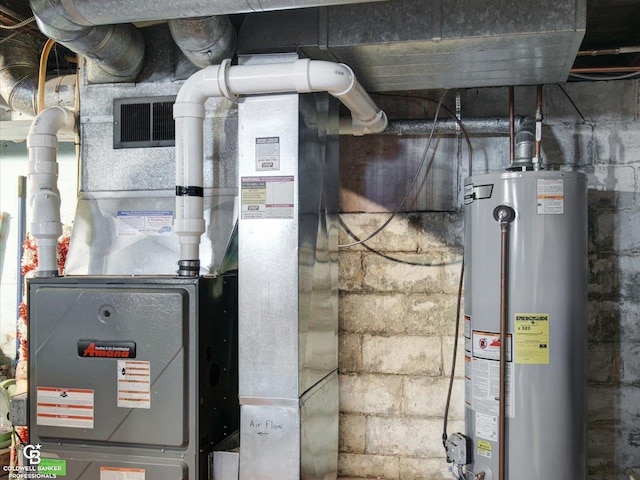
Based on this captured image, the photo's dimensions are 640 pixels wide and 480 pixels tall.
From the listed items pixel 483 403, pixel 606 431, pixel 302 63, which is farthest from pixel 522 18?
pixel 606 431

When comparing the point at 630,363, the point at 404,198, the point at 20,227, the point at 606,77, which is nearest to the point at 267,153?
the point at 404,198

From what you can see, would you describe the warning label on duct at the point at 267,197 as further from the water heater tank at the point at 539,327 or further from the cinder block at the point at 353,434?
the cinder block at the point at 353,434

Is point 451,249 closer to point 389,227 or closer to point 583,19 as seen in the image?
point 389,227

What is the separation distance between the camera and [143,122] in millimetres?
2377

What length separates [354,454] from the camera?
8.85 ft

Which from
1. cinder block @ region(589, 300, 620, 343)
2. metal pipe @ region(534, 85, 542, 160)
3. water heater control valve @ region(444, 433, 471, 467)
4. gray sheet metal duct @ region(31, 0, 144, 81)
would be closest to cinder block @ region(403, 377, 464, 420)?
water heater control valve @ region(444, 433, 471, 467)

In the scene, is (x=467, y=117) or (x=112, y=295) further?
(x=467, y=117)

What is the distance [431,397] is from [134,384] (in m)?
1.35

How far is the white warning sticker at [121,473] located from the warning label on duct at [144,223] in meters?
0.88

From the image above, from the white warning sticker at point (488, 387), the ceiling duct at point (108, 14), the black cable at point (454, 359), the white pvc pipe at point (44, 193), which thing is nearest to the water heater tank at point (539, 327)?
the white warning sticker at point (488, 387)

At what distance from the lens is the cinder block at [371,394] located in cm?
267

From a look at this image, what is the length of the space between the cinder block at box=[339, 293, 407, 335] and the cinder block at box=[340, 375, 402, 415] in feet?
0.73

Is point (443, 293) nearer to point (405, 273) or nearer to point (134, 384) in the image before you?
point (405, 273)

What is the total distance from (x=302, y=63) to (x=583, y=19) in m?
0.92
